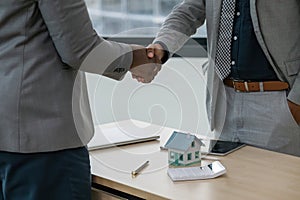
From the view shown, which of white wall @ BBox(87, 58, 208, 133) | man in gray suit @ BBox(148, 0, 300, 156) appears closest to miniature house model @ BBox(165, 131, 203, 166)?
man in gray suit @ BBox(148, 0, 300, 156)

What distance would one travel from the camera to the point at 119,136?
1.95 metres

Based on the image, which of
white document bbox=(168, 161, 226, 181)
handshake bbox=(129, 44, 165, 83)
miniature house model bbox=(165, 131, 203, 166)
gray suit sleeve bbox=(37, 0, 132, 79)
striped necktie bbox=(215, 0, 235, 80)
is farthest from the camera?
striped necktie bbox=(215, 0, 235, 80)

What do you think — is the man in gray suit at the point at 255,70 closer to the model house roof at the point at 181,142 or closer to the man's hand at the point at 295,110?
the man's hand at the point at 295,110

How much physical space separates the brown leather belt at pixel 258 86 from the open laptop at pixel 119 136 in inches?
15.0

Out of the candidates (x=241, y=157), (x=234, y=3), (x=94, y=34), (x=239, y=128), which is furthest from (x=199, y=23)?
(x=94, y=34)

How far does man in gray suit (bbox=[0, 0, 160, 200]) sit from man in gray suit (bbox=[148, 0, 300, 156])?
23.9 inches

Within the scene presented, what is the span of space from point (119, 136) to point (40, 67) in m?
0.71

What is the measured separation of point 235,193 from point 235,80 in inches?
26.7

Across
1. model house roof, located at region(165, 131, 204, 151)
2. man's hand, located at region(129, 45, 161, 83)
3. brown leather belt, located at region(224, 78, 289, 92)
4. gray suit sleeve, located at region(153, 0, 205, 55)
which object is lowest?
model house roof, located at region(165, 131, 204, 151)

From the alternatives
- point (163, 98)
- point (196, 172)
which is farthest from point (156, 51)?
point (163, 98)

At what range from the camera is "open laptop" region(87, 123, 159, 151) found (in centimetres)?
185

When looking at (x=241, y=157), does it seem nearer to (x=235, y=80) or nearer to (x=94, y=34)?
(x=235, y=80)

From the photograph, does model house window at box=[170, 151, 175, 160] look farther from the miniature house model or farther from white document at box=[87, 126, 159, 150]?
white document at box=[87, 126, 159, 150]

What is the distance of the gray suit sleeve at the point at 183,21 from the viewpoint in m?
2.12
